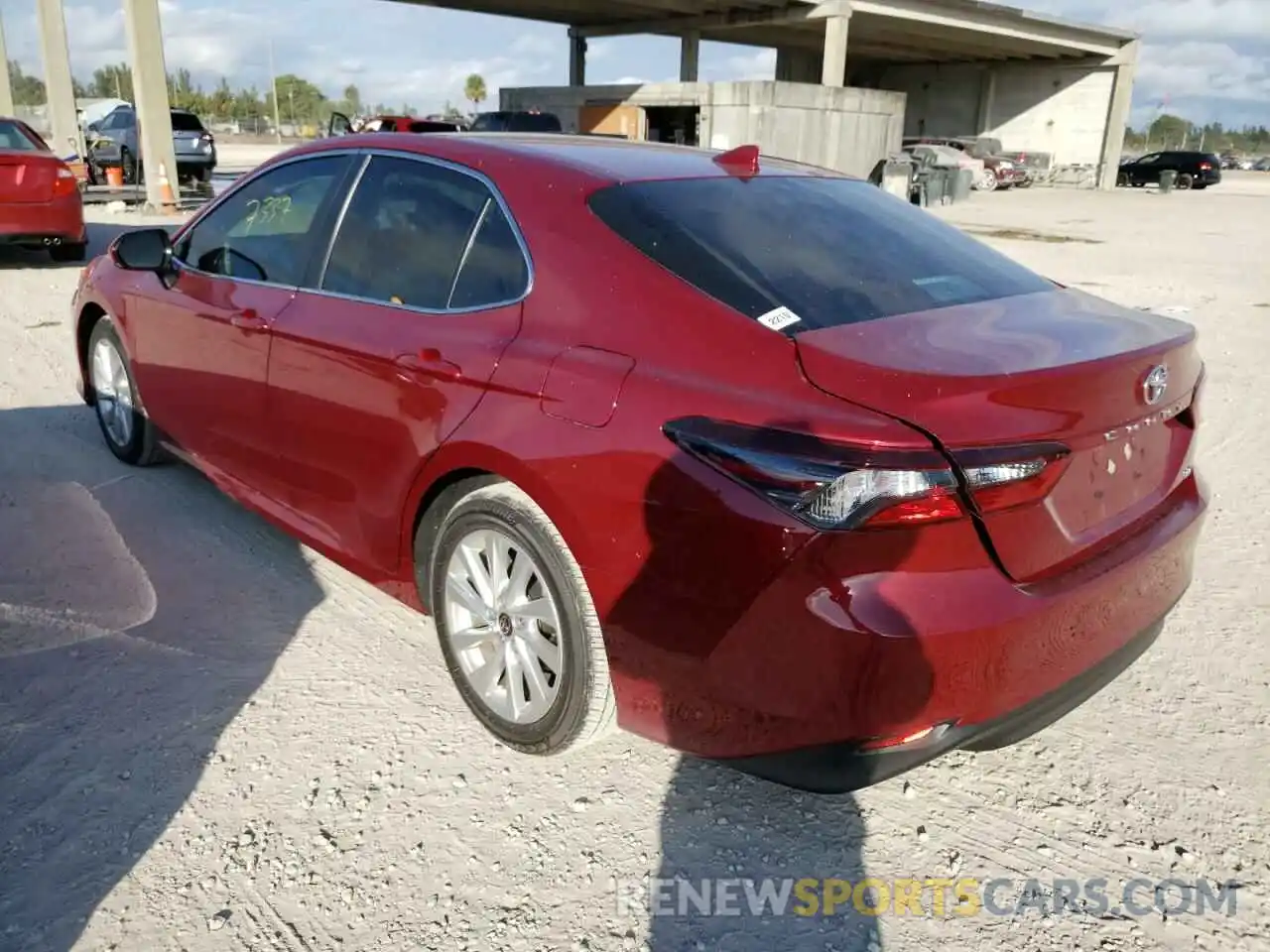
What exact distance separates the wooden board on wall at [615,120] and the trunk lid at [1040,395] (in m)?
32.6

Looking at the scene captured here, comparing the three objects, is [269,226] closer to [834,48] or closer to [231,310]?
[231,310]

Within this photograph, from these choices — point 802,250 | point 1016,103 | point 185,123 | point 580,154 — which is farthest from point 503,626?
point 1016,103

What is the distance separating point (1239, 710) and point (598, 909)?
7.01 ft

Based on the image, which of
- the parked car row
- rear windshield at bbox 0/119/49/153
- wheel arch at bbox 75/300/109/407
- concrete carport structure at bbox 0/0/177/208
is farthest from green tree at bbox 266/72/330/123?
wheel arch at bbox 75/300/109/407

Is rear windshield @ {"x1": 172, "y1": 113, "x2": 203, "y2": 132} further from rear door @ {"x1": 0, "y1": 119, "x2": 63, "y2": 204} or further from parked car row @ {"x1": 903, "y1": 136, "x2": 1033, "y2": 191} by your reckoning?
parked car row @ {"x1": 903, "y1": 136, "x2": 1033, "y2": 191}

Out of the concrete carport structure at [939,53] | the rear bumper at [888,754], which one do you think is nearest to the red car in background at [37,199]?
the rear bumper at [888,754]

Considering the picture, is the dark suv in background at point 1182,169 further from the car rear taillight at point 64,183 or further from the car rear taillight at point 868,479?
the car rear taillight at point 868,479

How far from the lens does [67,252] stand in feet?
38.9

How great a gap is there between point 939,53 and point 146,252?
157 ft

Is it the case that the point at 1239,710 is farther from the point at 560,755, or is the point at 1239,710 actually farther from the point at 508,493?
the point at 508,493

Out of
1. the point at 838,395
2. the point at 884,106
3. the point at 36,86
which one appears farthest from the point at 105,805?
the point at 36,86

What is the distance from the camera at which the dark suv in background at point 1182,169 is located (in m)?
39.8

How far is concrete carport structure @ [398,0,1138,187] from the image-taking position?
3284cm

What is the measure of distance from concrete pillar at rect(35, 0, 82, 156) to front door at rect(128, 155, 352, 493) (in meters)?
21.9
